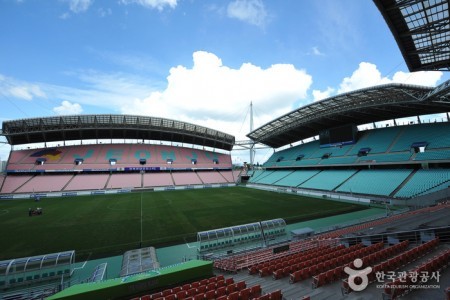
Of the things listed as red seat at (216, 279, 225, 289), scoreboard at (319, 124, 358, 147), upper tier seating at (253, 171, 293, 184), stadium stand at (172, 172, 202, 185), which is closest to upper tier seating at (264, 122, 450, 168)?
scoreboard at (319, 124, 358, 147)

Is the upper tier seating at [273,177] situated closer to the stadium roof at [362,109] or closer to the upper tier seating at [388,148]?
the upper tier seating at [388,148]

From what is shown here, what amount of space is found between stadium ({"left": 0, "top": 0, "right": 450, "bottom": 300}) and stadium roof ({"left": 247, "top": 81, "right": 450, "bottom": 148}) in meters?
0.30

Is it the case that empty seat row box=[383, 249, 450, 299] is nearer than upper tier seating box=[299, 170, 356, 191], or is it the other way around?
empty seat row box=[383, 249, 450, 299]

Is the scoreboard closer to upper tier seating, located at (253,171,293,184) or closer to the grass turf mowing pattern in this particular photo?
upper tier seating, located at (253,171,293,184)

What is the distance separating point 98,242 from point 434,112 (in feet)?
163

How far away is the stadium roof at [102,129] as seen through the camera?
47.7 m

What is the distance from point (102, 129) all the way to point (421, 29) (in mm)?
58434

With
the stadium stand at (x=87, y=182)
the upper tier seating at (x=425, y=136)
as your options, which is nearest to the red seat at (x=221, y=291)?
the upper tier seating at (x=425, y=136)

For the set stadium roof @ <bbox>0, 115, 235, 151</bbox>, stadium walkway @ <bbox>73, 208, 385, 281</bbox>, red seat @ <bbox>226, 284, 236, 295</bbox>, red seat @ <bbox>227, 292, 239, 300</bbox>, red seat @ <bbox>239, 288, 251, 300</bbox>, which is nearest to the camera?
red seat @ <bbox>227, 292, 239, 300</bbox>

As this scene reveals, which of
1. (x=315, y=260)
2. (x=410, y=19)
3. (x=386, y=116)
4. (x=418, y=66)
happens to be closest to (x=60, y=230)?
(x=315, y=260)

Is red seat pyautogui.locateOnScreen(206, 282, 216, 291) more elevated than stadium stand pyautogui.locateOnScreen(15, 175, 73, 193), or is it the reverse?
stadium stand pyautogui.locateOnScreen(15, 175, 73, 193)

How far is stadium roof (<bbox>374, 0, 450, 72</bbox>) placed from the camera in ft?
46.3

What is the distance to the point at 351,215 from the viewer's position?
24.0 meters

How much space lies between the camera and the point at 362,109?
3856cm
